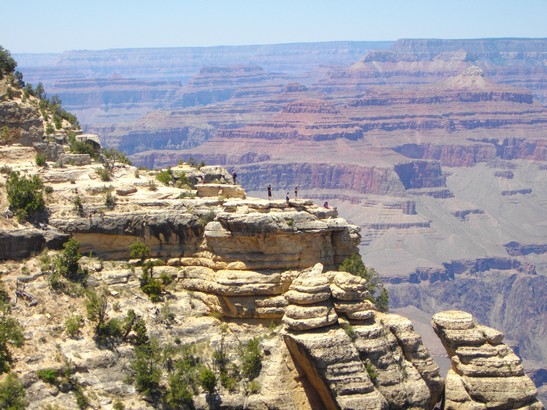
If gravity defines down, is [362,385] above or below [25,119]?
below

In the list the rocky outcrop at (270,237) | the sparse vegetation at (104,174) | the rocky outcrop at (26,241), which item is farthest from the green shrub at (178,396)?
the sparse vegetation at (104,174)

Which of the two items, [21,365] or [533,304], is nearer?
[21,365]

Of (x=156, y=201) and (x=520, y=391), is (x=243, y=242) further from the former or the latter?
(x=520, y=391)

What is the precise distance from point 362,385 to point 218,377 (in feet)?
16.8

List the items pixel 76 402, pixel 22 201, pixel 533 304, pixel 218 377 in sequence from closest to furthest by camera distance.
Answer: pixel 76 402, pixel 218 377, pixel 22 201, pixel 533 304

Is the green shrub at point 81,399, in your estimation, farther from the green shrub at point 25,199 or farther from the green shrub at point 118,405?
the green shrub at point 25,199

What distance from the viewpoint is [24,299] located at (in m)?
38.4

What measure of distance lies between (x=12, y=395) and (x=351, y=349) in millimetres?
11193

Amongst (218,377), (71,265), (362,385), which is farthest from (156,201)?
(362,385)

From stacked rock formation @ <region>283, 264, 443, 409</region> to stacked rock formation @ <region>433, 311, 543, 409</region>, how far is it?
2.91ft

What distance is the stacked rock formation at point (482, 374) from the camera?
39.0 m

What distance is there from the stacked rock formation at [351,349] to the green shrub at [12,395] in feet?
29.7

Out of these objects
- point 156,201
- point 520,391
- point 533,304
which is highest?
point 156,201

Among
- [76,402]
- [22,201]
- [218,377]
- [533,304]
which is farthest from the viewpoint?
[533,304]
